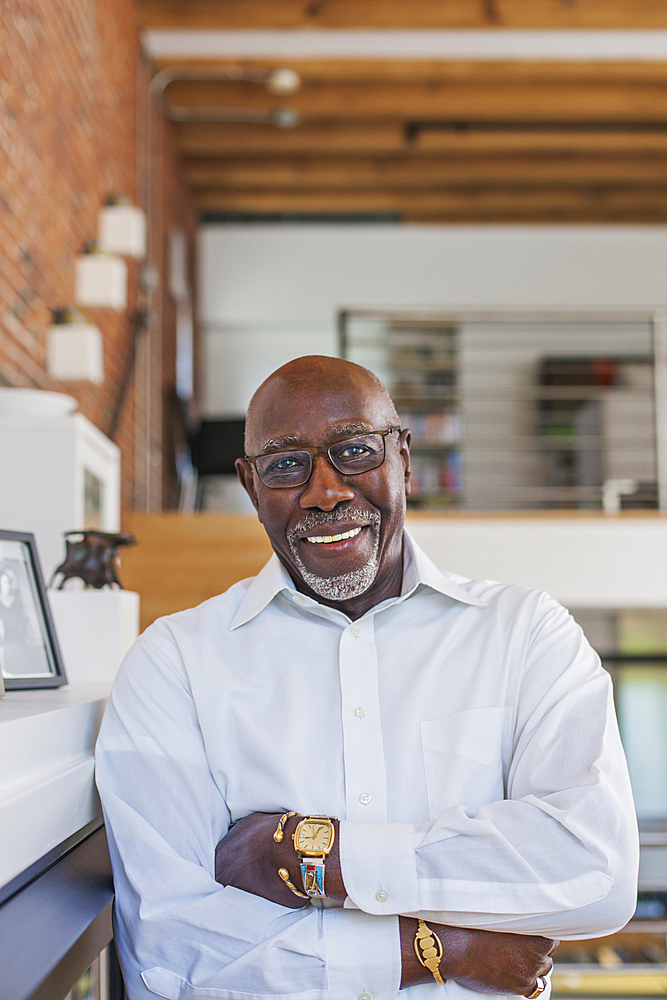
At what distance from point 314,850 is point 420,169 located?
619 cm

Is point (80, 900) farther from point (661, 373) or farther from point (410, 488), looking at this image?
point (661, 373)

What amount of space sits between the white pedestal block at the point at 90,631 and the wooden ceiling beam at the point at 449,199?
595 cm

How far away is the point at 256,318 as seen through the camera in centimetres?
718

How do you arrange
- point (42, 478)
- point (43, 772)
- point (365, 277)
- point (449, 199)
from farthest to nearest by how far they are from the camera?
point (365, 277)
point (449, 199)
point (42, 478)
point (43, 772)

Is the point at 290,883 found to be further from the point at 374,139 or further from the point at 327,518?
the point at 374,139

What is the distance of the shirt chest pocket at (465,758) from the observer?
123cm

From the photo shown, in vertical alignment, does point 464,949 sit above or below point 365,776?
below

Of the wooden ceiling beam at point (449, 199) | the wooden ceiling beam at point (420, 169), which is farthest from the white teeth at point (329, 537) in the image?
the wooden ceiling beam at point (449, 199)

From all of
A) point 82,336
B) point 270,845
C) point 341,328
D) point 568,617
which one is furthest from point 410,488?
point 341,328

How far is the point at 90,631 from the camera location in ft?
5.41

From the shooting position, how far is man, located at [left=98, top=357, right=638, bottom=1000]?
1.09 m

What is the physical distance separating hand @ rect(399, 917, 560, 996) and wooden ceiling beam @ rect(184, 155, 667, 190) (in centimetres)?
619

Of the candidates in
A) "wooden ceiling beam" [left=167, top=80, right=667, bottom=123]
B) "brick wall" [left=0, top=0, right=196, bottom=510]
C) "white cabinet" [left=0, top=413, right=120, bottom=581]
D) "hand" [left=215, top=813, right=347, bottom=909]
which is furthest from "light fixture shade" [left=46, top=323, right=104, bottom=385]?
"wooden ceiling beam" [left=167, top=80, right=667, bottom=123]

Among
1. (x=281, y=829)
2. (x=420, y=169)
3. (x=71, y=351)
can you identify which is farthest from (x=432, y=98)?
(x=281, y=829)
